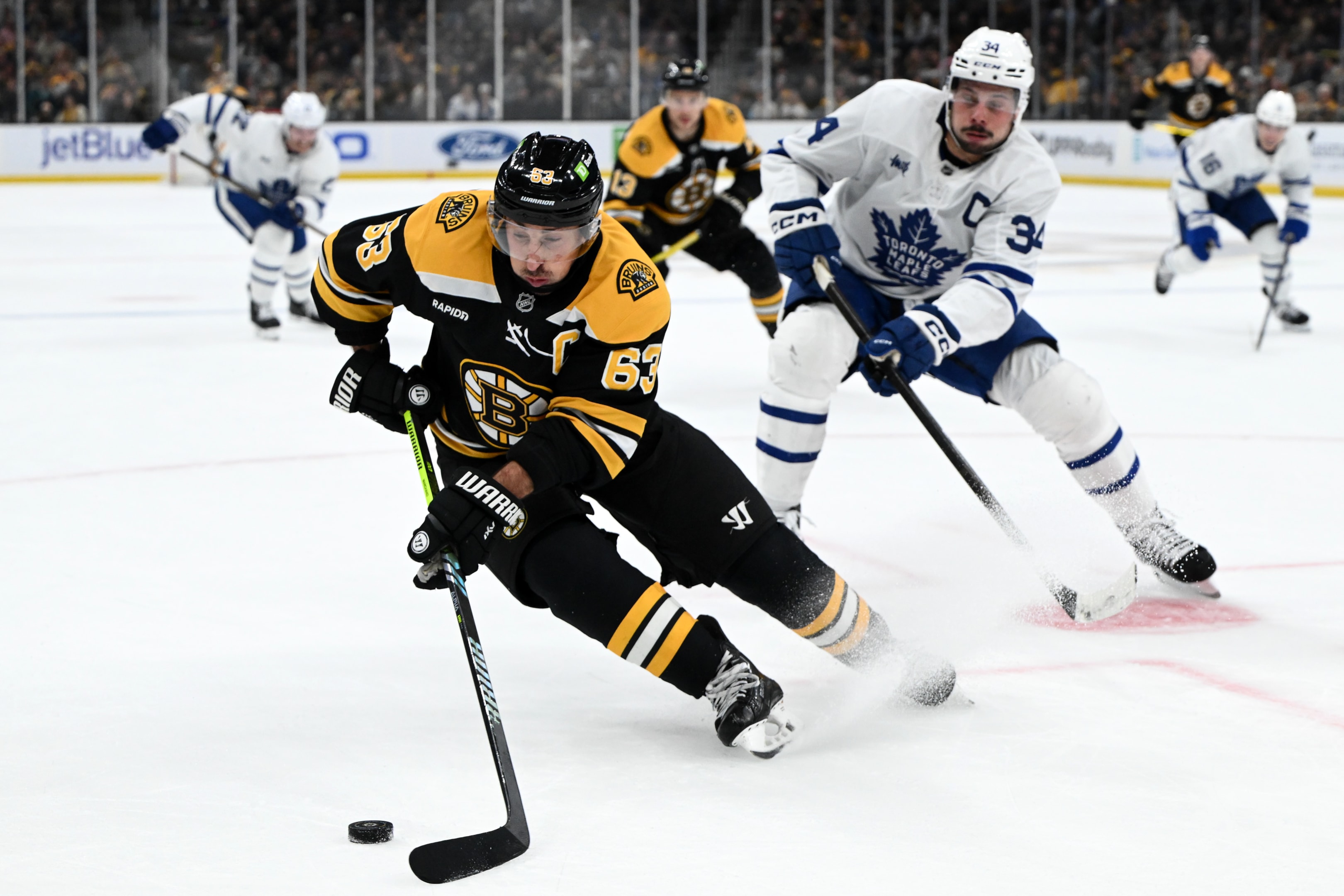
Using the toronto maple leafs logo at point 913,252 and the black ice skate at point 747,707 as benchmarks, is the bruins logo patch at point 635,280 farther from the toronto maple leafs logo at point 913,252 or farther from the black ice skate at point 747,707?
the toronto maple leafs logo at point 913,252

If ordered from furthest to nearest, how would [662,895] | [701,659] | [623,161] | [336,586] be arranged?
1. [623,161]
2. [336,586]
3. [701,659]
4. [662,895]

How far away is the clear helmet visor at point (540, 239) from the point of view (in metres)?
1.99

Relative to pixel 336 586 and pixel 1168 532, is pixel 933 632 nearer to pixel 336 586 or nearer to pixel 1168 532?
pixel 1168 532

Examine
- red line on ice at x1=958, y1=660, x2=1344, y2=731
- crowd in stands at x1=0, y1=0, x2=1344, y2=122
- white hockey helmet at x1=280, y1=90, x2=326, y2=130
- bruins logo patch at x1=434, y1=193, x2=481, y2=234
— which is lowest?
red line on ice at x1=958, y1=660, x2=1344, y2=731

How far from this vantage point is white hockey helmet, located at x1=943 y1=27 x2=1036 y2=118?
2.78 m

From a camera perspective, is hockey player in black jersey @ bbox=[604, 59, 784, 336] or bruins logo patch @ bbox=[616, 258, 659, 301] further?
hockey player in black jersey @ bbox=[604, 59, 784, 336]

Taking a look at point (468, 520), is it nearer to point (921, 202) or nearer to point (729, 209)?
point (921, 202)

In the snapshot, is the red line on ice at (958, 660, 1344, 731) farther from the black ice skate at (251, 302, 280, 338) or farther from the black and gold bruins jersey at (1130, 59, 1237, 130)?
the black and gold bruins jersey at (1130, 59, 1237, 130)

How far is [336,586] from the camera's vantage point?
2.95m

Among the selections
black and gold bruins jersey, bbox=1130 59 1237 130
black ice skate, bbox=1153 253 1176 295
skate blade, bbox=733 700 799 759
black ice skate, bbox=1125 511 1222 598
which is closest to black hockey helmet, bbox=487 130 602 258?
skate blade, bbox=733 700 799 759

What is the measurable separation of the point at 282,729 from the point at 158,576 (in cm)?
95

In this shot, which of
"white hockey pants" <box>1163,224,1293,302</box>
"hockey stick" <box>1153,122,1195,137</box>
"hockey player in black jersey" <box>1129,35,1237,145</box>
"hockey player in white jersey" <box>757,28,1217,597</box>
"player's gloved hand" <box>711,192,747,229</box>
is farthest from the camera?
"hockey stick" <box>1153,122,1195,137</box>

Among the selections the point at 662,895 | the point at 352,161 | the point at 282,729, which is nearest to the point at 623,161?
the point at 282,729

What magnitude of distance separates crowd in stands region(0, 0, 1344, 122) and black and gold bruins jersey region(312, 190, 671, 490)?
13.5m
